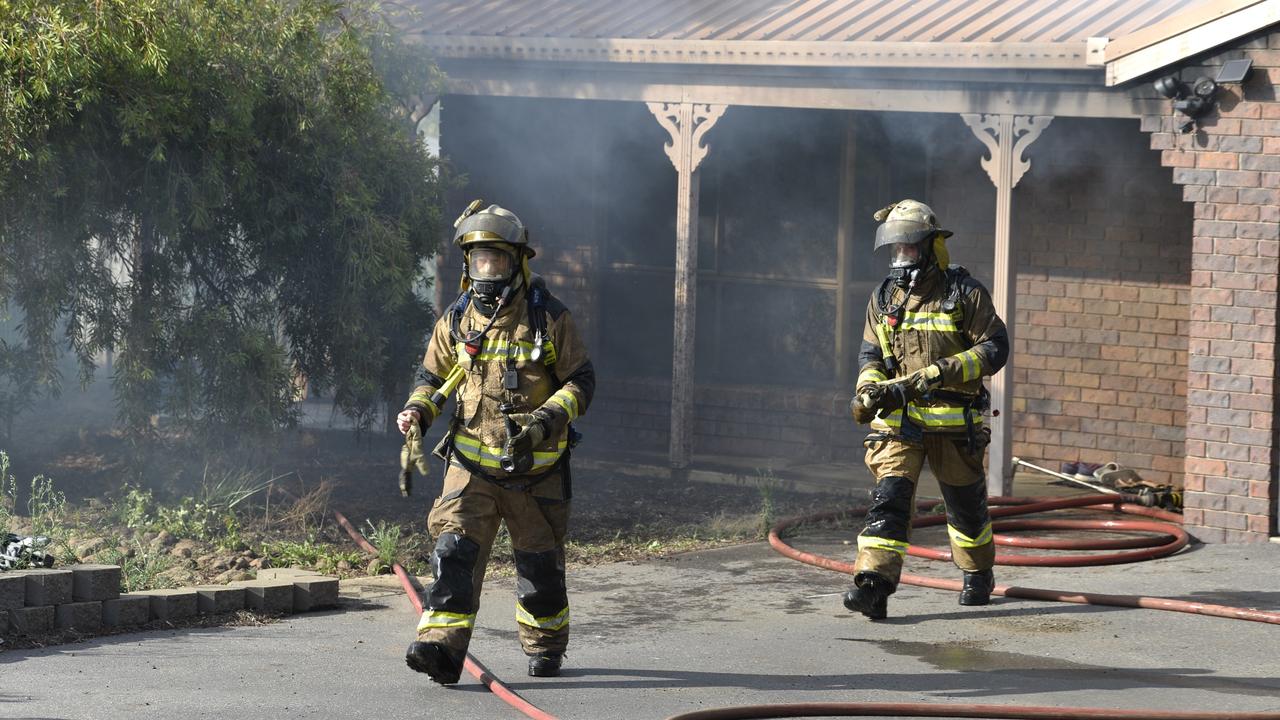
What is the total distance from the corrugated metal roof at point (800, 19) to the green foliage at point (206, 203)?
1277 mm

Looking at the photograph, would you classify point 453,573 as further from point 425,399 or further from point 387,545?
point 387,545

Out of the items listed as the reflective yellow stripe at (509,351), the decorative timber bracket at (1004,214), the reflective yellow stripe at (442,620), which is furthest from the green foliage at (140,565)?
the decorative timber bracket at (1004,214)

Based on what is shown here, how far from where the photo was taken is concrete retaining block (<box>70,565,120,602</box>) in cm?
705

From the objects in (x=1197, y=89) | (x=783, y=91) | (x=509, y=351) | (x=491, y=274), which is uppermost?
(x=783, y=91)

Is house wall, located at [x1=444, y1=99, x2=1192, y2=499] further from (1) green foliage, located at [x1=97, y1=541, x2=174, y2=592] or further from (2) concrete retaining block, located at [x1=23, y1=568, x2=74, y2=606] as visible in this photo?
(2) concrete retaining block, located at [x1=23, y1=568, x2=74, y2=606]

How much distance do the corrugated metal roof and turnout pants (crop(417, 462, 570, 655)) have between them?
17.6ft

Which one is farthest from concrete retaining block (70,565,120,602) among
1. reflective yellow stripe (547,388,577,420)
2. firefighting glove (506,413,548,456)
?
reflective yellow stripe (547,388,577,420)

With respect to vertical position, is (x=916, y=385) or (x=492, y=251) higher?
(x=492, y=251)

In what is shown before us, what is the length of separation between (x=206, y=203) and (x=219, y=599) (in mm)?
3583

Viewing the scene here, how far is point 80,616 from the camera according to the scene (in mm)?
7051

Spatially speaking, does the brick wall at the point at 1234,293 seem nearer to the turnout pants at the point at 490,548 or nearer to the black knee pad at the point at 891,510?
the black knee pad at the point at 891,510

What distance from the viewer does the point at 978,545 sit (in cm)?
784

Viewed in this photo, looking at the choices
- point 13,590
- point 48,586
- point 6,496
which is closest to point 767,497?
point 6,496

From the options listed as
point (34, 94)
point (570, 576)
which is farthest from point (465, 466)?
point (34, 94)
